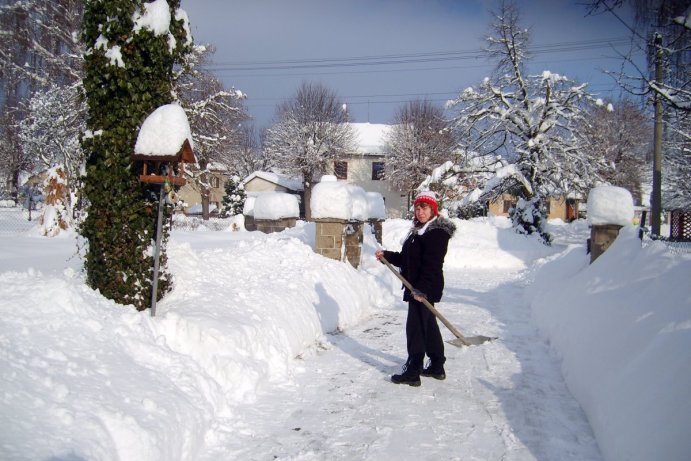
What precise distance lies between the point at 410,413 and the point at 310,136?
37.2m

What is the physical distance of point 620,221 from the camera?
9.10 meters

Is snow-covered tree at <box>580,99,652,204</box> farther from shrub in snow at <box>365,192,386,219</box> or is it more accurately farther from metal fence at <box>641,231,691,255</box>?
shrub in snow at <box>365,192,386,219</box>

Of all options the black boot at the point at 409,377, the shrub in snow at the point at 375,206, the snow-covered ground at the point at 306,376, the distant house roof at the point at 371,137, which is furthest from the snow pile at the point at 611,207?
the distant house roof at the point at 371,137

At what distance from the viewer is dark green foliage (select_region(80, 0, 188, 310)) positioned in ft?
16.1

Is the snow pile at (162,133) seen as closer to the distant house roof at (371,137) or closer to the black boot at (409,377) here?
the black boot at (409,377)

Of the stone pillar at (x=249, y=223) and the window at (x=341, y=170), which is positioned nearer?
the stone pillar at (x=249, y=223)

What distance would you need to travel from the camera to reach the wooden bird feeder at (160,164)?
4844 mm

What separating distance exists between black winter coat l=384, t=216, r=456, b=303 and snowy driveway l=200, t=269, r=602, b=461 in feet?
3.08

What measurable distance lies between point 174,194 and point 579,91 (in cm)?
1989

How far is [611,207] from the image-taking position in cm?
920

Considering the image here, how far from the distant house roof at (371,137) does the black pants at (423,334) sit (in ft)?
137

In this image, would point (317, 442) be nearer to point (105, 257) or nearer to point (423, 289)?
point (423, 289)

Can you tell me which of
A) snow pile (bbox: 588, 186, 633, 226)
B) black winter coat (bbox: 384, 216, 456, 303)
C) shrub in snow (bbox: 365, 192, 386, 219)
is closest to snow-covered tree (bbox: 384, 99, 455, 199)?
shrub in snow (bbox: 365, 192, 386, 219)

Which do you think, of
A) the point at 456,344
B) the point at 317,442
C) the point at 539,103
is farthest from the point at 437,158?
the point at 317,442
